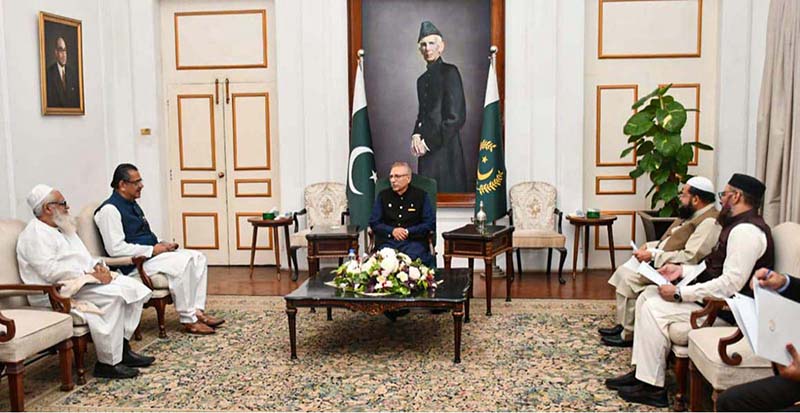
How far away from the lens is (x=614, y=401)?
4750 mm

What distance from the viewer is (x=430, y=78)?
29.2 feet

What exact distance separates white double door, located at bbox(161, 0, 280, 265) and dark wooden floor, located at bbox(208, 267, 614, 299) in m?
0.64

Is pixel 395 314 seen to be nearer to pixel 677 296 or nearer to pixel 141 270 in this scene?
pixel 141 270

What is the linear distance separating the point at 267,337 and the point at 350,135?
3139 millimetres

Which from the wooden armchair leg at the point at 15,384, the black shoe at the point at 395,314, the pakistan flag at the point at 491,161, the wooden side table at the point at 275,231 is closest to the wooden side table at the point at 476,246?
the black shoe at the point at 395,314

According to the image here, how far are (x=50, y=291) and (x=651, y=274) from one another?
3904mm

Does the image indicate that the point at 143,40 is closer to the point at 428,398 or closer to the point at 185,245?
the point at 185,245

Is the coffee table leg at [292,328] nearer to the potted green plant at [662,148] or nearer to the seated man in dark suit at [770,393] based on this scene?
the seated man in dark suit at [770,393]

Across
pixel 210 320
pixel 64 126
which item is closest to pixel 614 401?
pixel 210 320

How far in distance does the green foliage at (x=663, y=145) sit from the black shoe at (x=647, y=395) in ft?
11.9

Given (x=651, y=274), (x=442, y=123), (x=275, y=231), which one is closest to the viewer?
(x=651, y=274)

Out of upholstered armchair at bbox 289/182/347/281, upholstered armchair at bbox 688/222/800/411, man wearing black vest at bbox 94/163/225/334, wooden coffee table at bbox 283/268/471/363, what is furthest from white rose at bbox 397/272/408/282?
upholstered armchair at bbox 289/182/347/281

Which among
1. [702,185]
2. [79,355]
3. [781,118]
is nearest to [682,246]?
[702,185]

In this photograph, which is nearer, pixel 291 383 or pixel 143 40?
pixel 291 383
